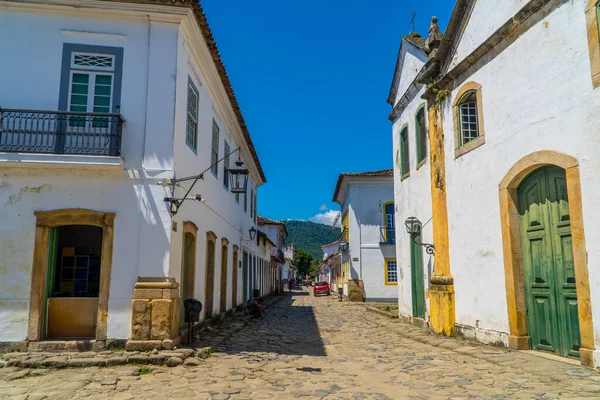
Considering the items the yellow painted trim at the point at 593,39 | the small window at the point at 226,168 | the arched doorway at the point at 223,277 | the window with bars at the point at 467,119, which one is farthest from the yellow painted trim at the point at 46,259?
the yellow painted trim at the point at 593,39

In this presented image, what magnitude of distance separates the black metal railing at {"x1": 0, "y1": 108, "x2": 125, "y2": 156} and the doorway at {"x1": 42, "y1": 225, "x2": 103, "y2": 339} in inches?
58.1

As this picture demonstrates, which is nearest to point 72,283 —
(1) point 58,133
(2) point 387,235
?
(1) point 58,133

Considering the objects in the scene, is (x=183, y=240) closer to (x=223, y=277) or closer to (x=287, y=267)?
(x=223, y=277)

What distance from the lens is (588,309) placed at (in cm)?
602

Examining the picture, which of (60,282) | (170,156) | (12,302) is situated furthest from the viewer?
(60,282)

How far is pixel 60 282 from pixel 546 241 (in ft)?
29.0

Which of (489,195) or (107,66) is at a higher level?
(107,66)

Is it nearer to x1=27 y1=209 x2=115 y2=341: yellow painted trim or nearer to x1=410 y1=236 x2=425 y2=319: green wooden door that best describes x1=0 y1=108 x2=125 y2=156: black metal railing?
x1=27 y1=209 x2=115 y2=341: yellow painted trim

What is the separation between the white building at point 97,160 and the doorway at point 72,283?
0.08 feet

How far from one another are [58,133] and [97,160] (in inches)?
33.9

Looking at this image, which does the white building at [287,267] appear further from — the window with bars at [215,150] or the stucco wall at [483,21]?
the stucco wall at [483,21]

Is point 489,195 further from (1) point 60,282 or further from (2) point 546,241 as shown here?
(1) point 60,282

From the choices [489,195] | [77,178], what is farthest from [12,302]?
[489,195]

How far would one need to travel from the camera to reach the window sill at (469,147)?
8598mm
